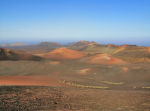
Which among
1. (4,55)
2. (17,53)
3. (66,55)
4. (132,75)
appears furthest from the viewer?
(66,55)

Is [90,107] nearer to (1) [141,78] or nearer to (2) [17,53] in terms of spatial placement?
(1) [141,78]

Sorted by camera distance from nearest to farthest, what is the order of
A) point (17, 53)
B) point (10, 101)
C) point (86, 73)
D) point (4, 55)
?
point (10, 101) < point (86, 73) < point (4, 55) < point (17, 53)

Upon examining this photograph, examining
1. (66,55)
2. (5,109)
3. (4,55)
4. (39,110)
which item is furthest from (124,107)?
(66,55)

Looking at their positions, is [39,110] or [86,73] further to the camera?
[86,73]

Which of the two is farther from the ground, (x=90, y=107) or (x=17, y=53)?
(x=17, y=53)

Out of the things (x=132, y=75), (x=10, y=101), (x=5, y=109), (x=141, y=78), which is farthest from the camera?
(x=132, y=75)

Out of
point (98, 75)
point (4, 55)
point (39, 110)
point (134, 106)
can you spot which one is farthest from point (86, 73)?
point (4, 55)

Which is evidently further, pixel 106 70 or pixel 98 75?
pixel 106 70

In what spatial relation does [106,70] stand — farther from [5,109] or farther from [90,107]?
[5,109]

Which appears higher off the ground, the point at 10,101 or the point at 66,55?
the point at 66,55
